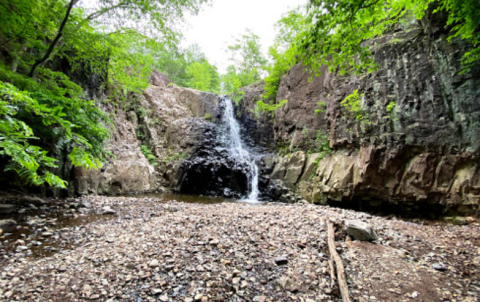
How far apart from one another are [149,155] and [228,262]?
1222 centimetres

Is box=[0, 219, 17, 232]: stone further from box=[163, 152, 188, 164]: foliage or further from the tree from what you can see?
the tree

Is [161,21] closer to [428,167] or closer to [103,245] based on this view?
[103,245]

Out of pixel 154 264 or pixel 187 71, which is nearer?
pixel 154 264

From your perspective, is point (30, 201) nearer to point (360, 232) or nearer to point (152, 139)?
point (360, 232)

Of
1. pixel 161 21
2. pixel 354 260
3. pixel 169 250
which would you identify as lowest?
pixel 169 250

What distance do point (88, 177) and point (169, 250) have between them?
7.21m

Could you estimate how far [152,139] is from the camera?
570 inches

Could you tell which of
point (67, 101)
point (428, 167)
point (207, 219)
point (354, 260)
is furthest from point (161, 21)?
point (428, 167)

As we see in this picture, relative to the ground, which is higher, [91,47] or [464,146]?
[91,47]

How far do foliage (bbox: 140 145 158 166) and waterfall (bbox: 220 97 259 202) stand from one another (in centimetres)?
507

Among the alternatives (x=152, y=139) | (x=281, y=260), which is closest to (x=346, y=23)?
(x=281, y=260)

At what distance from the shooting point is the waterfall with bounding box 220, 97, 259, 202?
12.3 m

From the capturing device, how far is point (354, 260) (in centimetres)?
313

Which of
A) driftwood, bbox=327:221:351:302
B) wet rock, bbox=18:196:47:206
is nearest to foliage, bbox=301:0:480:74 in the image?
driftwood, bbox=327:221:351:302
